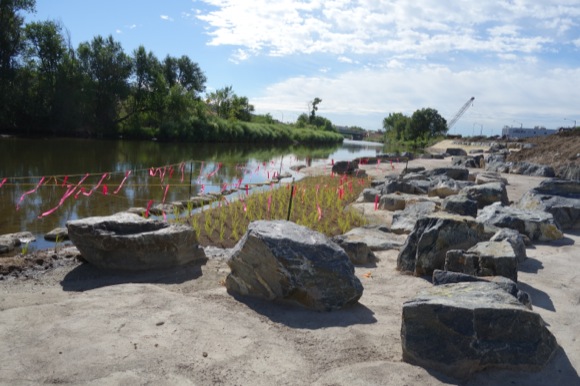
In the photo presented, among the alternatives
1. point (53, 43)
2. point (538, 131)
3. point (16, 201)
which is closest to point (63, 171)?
point (16, 201)

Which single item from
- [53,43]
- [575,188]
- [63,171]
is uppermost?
[53,43]

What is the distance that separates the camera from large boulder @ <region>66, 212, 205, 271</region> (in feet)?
18.7

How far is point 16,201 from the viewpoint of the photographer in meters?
11.5

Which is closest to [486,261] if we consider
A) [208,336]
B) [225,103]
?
[208,336]

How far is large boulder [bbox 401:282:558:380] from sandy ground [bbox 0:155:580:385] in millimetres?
87

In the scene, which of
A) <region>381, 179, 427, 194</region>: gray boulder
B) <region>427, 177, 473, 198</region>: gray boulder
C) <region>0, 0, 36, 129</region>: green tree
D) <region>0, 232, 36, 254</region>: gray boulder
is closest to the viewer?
Answer: <region>0, 232, 36, 254</region>: gray boulder

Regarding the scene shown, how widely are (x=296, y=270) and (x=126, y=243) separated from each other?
2462mm

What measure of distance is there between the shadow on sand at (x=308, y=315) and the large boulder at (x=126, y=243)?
168 cm

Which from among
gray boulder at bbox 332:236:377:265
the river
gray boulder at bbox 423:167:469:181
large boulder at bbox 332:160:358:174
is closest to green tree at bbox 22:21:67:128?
the river

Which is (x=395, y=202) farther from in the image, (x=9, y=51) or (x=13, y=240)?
(x=9, y=51)

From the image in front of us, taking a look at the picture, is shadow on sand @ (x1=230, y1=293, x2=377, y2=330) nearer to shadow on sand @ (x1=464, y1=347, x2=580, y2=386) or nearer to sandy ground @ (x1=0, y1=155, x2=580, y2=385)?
sandy ground @ (x1=0, y1=155, x2=580, y2=385)

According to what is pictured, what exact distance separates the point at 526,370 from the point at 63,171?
19.4m

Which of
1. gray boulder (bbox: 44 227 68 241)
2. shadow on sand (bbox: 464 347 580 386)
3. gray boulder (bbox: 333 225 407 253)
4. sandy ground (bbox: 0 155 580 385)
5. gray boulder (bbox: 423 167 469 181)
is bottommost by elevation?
gray boulder (bbox: 44 227 68 241)

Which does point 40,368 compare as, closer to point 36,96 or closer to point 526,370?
point 526,370
